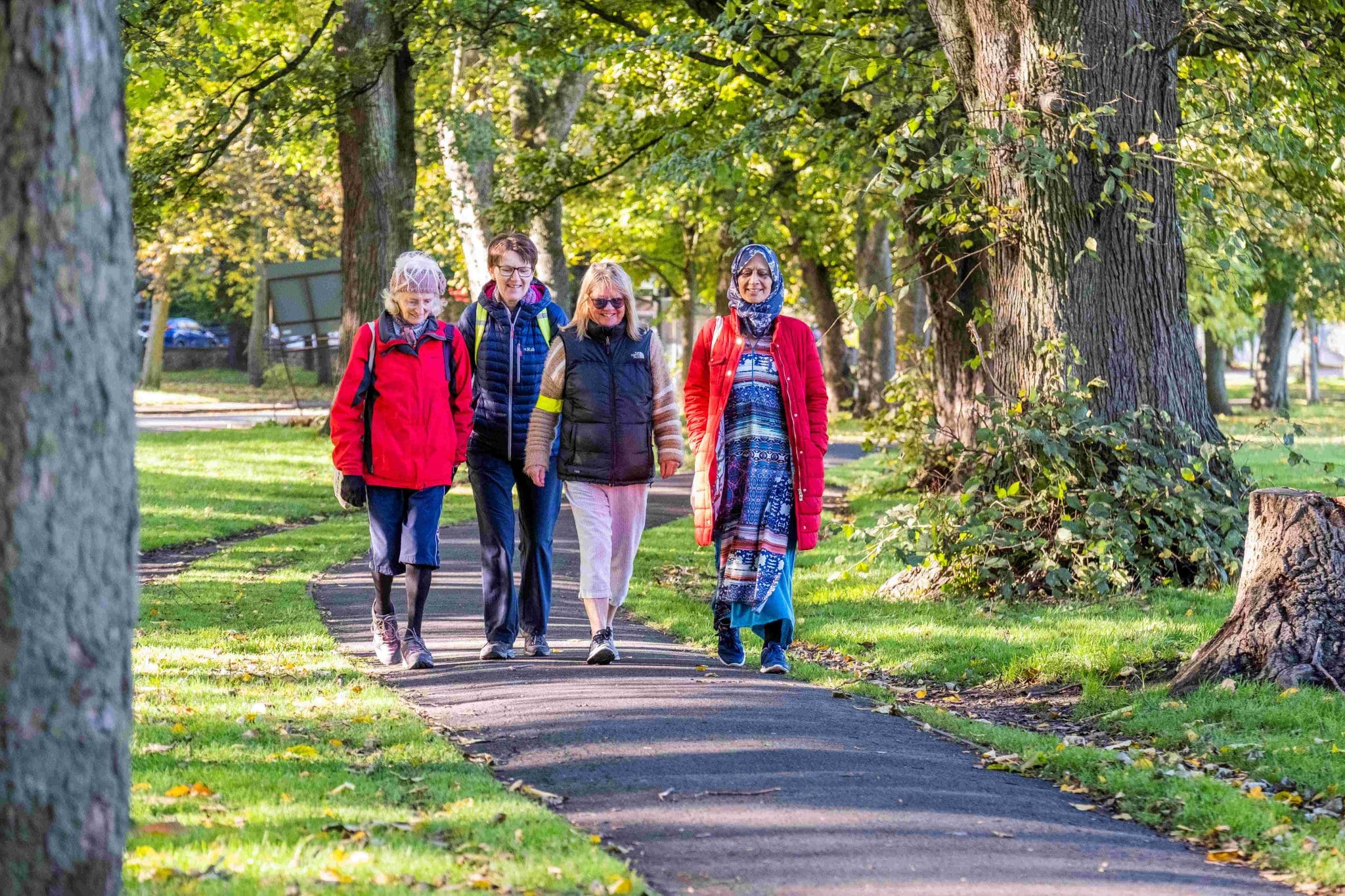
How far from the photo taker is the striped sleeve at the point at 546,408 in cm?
800

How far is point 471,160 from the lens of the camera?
21266 millimetres

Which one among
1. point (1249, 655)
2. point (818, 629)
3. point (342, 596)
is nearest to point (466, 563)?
point (342, 596)

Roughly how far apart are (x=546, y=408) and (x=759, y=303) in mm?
1187

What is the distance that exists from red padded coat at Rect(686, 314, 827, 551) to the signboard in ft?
65.1

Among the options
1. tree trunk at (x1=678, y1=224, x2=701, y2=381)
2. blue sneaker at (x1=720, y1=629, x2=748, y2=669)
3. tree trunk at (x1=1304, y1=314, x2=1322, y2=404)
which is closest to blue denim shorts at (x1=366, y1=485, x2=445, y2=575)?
blue sneaker at (x1=720, y1=629, x2=748, y2=669)

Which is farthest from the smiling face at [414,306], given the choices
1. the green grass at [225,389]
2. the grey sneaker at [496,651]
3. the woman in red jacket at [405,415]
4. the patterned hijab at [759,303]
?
the green grass at [225,389]

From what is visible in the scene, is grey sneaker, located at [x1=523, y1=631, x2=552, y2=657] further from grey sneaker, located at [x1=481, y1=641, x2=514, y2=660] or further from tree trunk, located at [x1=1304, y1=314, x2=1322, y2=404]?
tree trunk, located at [x1=1304, y1=314, x2=1322, y2=404]

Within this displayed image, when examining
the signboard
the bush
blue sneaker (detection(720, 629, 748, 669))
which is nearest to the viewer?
blue sneaker (detection(720, 629, 748, 669))

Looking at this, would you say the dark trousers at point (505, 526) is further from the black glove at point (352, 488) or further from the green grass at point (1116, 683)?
the green grass at point (1116, 683)

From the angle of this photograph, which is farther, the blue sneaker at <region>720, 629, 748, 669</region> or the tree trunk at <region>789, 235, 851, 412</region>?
the tree trunk at <region>789, 235, 851, 412</region>

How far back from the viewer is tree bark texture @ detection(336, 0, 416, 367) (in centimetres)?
2180

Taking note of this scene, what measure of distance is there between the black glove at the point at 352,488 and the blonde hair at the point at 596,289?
1.30 m

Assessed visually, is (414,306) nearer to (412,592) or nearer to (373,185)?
(412,592)

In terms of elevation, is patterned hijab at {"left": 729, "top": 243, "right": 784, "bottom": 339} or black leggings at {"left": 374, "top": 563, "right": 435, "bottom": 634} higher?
patterned hijab at {"left": 729, "top": 243, "right": 784, "bottom": 339}
